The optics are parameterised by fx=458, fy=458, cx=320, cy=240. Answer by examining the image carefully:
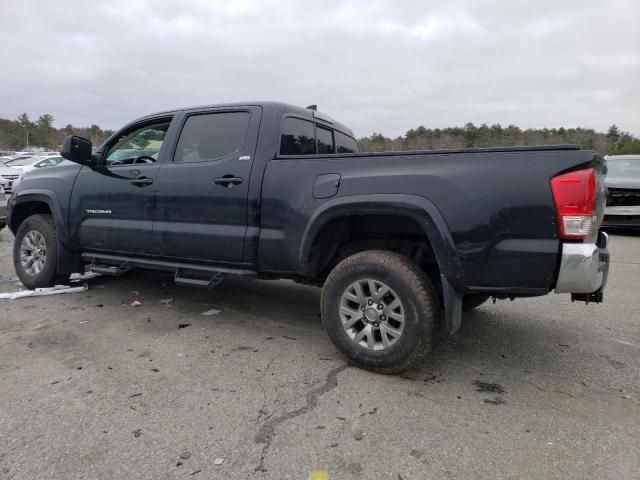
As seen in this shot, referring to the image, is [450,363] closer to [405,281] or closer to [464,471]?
[405,281]

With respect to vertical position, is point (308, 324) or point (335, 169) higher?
point (335, 169)

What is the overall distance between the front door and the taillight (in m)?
3.25

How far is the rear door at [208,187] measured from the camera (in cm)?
368

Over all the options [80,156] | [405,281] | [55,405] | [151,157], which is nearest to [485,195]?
[405,281]

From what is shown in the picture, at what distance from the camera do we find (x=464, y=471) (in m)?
2.12

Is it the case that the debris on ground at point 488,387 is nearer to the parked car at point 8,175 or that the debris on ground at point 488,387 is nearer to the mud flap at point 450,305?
the mud flap at point 450,305

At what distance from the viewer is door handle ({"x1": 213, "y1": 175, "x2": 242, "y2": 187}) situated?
3.65 meters

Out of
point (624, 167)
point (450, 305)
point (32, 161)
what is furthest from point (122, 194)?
point (32, 161)

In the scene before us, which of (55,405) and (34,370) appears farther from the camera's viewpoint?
(34,370)

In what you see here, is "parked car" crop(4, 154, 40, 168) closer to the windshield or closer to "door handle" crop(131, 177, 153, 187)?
"door handle" crop(131, 177, 153, 187)

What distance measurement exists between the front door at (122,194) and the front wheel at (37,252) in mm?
419

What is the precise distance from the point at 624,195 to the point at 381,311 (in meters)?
8.78

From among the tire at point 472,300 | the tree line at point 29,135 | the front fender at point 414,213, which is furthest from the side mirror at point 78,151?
the tree line at point 29,135

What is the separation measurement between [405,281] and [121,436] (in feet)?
6.04
